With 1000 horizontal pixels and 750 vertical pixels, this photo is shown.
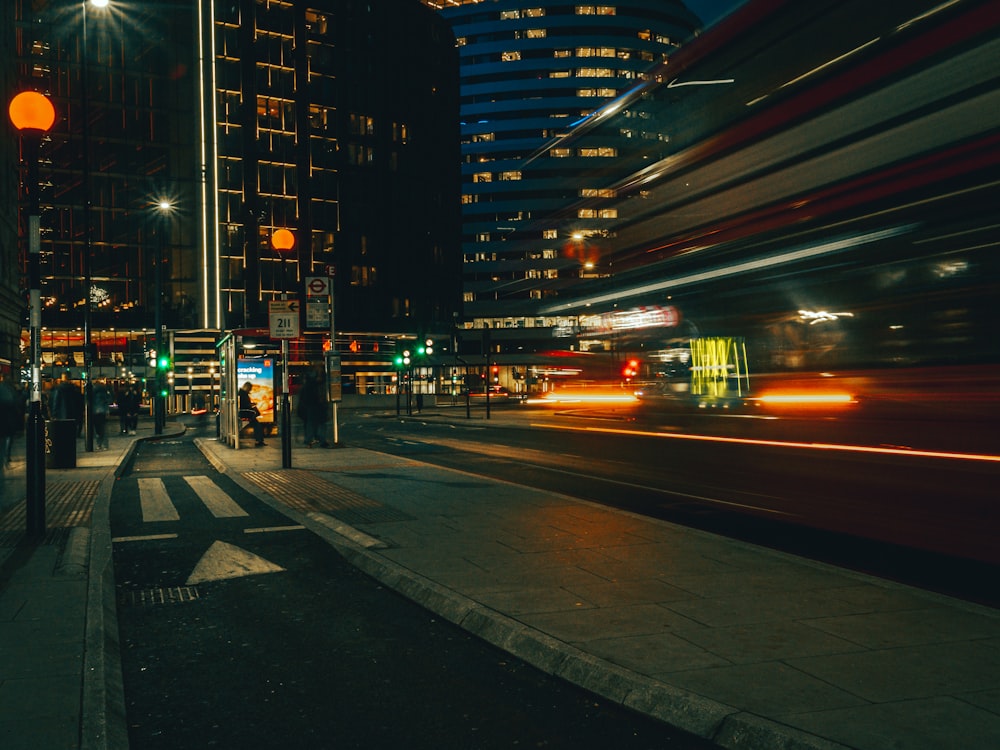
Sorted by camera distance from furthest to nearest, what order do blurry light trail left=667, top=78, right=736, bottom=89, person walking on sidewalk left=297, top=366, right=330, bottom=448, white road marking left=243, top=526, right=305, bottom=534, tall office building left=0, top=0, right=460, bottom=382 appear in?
1. tall office building left=0, top=0, right=460, bottom=382
2. person walking on sidewalk left=297, top=366, right=330, bottom=448
3. white road marking left=243, top=526, right=305, bottom=534
4. blurry light trail left=667, top=78, right=736, bottom=89

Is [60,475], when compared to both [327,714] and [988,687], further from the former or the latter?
[988,687]

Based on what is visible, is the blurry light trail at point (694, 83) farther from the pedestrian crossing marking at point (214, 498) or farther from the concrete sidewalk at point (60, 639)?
the pedestrian crossing marking at point (214, 498)

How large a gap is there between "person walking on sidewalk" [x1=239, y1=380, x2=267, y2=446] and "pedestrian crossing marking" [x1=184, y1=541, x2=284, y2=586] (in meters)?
15.0

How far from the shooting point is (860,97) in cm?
Answer: 638

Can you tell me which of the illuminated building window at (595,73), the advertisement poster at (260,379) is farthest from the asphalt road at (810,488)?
the illuminated building window at (595,73)

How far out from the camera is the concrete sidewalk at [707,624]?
4156 mm

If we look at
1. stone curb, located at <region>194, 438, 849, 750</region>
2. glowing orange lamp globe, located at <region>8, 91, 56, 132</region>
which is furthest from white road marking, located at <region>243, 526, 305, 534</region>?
glowing orange lamp globe, located at <region>8, 91, 56, 132</region>

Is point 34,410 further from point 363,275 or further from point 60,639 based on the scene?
point 363,275

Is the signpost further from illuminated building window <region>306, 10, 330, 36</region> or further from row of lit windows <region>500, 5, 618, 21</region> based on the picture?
row of lit windows <region>500, 5, 618, 21</region>

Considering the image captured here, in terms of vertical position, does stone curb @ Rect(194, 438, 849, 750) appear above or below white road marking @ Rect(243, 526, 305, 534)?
above

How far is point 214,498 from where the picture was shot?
44.5 ft

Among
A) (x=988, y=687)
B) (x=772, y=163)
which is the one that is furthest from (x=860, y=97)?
(x=988, y=687)

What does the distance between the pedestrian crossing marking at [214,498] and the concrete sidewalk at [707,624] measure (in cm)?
241

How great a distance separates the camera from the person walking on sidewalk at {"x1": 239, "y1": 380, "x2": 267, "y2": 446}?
23859mm
